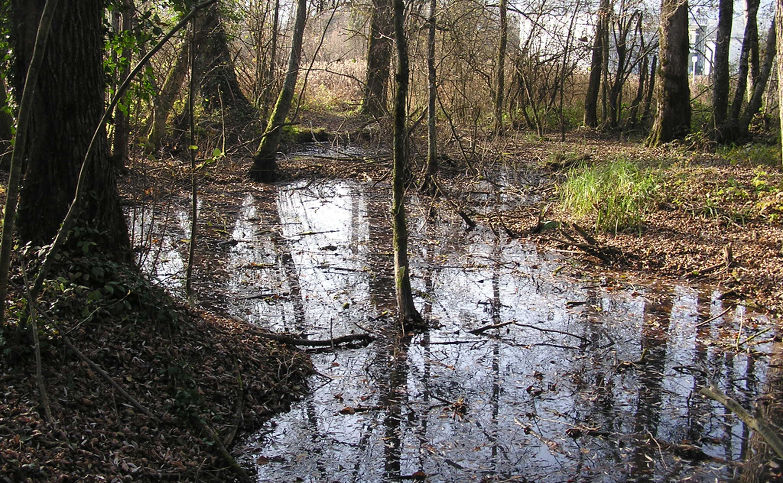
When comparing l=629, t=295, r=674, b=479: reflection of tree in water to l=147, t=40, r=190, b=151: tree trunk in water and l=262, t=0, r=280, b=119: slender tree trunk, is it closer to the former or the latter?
l=262, t=0, r=280, b=119: slender tree trunk

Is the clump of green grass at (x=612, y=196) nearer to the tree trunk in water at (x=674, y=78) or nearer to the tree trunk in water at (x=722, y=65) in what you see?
the tree trunk in water at (x=722, y=65)

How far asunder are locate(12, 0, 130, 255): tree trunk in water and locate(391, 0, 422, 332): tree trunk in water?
2.13m

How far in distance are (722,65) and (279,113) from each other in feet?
29.2

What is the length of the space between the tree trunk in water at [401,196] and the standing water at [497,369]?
0.72 feet

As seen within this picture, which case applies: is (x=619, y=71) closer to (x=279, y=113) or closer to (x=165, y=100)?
(x=279, y=113)

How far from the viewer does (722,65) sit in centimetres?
1367

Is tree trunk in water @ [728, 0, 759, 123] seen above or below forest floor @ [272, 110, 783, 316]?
above

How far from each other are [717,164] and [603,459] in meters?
8.80

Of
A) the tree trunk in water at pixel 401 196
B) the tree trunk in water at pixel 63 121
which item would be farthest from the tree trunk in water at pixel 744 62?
the tree trunk in water at pixel 63 121

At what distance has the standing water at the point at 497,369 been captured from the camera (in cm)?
386

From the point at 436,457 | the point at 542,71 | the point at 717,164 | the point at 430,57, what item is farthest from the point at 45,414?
the point at 542,71

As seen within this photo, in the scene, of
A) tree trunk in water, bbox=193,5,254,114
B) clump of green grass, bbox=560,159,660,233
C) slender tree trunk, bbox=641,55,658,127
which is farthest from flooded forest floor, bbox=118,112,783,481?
slender tree trunk, bbox=641,55,658,127

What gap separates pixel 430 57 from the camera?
923cm

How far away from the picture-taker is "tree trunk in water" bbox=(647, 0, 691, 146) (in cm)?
1424
